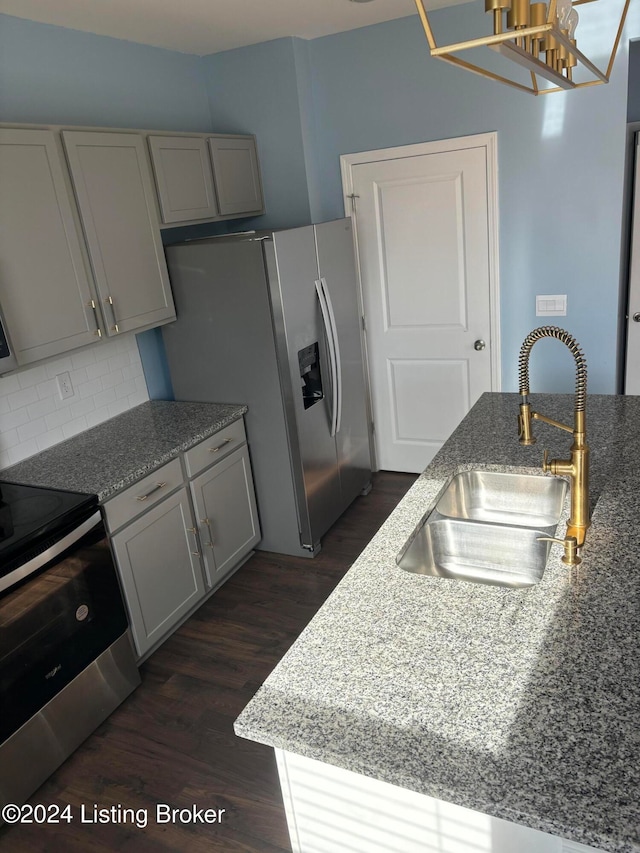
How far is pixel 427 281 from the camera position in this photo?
3.95 m

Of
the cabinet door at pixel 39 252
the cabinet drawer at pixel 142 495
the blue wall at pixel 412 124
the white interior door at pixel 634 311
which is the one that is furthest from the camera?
the white interior door at pixel 634 311

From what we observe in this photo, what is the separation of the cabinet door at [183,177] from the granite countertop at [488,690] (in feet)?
7.14

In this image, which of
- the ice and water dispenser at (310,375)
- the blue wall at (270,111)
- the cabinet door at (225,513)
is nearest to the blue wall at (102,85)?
the blue wall at (270,111)

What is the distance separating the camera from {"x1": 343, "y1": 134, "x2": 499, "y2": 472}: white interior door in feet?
12.2

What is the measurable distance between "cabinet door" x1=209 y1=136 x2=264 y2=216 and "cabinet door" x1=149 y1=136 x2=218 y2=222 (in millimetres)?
78

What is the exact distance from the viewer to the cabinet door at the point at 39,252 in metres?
2.33

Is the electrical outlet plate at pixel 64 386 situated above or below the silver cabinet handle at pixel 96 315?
below

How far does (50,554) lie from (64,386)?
42.6 inches

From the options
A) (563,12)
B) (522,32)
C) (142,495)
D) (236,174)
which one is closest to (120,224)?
(236,174)

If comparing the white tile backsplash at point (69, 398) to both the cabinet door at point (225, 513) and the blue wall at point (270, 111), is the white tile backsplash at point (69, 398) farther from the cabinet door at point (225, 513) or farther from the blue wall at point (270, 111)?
the blue wall at point (270, 111)

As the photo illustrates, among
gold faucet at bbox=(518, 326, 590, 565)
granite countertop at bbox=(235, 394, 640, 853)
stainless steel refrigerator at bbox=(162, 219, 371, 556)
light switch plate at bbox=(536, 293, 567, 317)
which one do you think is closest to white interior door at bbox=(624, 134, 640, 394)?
light switch plate at bbox=(536, 293, 567, 317)

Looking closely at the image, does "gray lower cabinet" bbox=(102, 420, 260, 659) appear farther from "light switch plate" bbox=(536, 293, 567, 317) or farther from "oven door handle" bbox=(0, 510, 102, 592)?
"light switch plate" bbox=(536, 293, 567, 317)

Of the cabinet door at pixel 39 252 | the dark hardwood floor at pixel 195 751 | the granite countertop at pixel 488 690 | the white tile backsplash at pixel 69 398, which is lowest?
the dark hardwood floor at pixel 195 751

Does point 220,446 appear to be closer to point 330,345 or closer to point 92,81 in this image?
point 330,345
